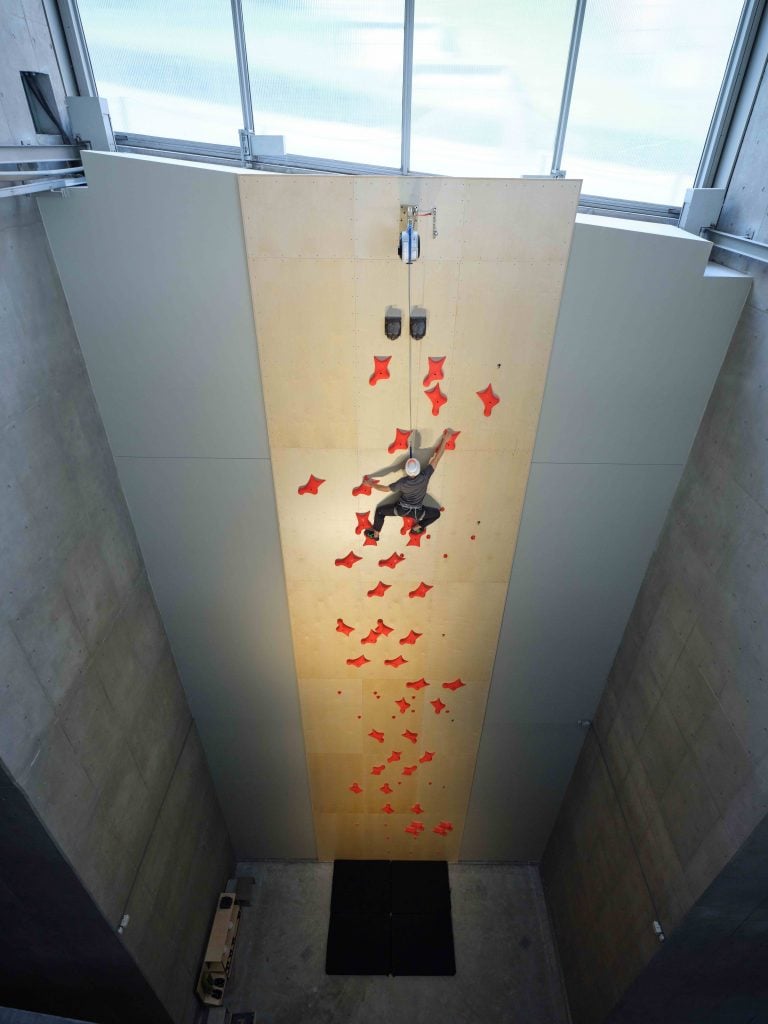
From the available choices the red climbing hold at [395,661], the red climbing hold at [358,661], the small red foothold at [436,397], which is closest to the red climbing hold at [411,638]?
the red climbing hold at [395,661]

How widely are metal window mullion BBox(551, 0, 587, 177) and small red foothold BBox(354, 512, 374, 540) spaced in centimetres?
297

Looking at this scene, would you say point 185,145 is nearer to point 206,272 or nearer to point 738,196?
point 206,272

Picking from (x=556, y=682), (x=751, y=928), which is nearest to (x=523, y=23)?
(x=556, y=682)

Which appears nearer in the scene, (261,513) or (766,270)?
(766,270)

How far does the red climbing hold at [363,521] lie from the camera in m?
4.38

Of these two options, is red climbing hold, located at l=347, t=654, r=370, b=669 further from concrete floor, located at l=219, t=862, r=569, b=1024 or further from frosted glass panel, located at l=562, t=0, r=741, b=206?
frosted glass panel, located at l=562, t=0, r=741, b=206

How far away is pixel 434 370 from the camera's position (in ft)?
12.7

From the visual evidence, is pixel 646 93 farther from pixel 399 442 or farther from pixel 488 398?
pixel 399 442

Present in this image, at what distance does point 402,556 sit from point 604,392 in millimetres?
1992

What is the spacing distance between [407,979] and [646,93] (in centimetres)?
849

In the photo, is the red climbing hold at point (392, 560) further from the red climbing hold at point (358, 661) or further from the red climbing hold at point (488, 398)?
the red climbing hold at point (488, 398)

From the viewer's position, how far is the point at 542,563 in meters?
4.70

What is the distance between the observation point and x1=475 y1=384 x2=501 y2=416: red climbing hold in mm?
3926

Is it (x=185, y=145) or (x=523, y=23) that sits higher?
(x=523, y=23)
